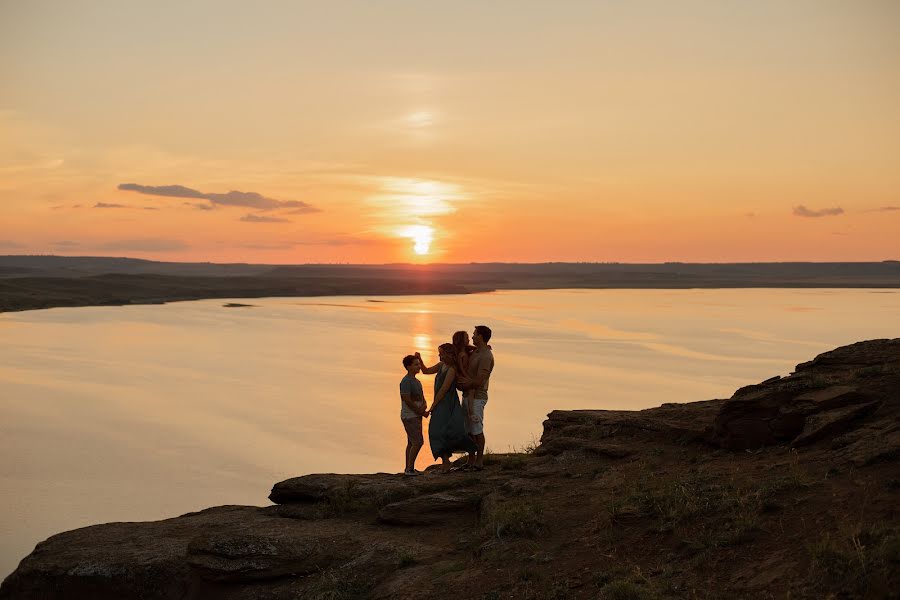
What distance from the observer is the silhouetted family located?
13.3 meters

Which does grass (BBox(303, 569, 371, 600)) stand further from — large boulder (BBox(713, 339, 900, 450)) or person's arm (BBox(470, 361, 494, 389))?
large boulder (BBox(713, 339, 900, 450))

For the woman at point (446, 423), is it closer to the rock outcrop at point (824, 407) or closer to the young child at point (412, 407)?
the young child at point (412, 407)

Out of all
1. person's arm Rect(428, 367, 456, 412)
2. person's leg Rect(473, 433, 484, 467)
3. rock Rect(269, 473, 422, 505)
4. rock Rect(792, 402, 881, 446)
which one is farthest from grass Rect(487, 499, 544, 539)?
rock Rect(792, 402, 881, 446)

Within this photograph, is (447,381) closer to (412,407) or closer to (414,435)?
(412,407)

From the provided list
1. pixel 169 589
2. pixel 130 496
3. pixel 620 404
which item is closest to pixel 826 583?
pixel 169 589

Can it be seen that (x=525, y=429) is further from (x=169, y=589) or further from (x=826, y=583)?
(x=826, y=583)

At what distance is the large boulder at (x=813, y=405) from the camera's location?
36.9 feet

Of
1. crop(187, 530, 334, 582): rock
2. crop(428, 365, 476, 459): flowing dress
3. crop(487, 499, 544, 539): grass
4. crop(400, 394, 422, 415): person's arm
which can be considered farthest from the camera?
crop(400, 394, 422, 415): person's arm

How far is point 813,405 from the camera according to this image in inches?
464

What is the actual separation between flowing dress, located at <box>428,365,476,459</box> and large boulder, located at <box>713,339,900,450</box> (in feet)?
13.0

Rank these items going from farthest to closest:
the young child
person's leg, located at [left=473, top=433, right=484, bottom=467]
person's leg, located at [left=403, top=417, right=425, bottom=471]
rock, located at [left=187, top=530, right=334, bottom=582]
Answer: person's leg, located at [left=403, top=417, right=425, bottom=471]
the young child
person's leg, located at [left=473, top=433, right=484, bottom=467]
rock, located at [left=187, top=530, right=334, bottom=582]

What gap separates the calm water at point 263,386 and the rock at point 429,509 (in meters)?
7.10

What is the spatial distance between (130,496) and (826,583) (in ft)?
51.9

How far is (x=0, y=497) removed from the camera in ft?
61.1
